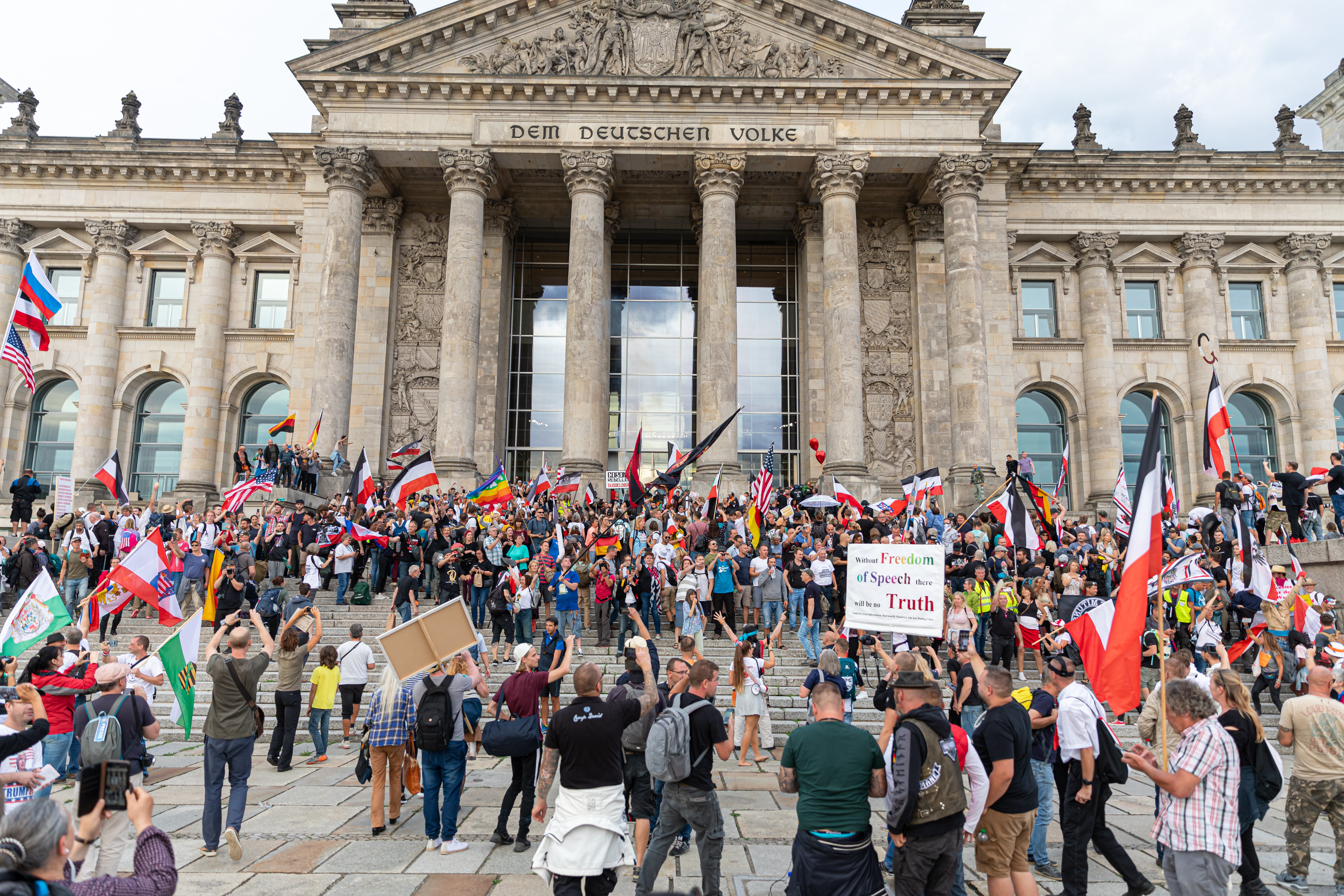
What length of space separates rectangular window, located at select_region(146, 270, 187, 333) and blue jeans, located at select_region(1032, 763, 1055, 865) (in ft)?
117

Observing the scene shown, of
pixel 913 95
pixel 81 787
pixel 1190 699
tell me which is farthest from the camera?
pixel 913 95

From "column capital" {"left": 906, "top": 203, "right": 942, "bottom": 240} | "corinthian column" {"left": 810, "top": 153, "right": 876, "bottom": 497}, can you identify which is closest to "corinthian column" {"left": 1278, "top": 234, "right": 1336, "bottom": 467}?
"column capital" {"left": 906, "top": 203, "right": 942, "bottom": 240}

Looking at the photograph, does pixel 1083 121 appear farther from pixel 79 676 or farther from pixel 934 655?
pixel 79 676

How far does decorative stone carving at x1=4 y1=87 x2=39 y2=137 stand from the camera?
112 feet

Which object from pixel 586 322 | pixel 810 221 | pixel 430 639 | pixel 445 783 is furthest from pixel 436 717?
pixel 810 221

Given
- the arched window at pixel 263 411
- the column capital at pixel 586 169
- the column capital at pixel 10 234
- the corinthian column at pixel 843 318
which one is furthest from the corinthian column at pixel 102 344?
the corinthian column at pixel 843 318

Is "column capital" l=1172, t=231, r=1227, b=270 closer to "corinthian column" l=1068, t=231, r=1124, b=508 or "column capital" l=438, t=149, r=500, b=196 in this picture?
"corinthian column" l=1068, t=231, r=1124, b=508

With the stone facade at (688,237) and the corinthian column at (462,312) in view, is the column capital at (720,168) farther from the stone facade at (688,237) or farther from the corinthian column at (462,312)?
the corinthian column at (462,312)

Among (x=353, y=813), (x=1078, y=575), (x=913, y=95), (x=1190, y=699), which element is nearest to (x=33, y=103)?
(x=913, y=95)

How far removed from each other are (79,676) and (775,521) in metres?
15.5

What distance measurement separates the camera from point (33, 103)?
3531 cm

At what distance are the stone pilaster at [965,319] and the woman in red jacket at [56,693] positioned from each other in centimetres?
2404

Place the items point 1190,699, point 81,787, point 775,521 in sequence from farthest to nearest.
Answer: point 775,521 < point 1190,699 < point 81,787

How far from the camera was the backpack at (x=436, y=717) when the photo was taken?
7930 mm
